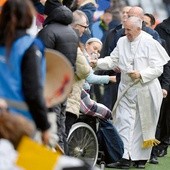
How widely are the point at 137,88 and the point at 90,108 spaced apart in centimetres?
120

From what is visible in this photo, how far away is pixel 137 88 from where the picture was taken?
13086 mm

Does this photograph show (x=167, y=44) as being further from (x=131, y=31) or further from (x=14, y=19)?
(x=14, y=19)

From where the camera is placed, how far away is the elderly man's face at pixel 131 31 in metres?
13.0

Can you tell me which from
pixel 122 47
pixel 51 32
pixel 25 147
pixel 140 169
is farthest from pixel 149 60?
pixel 25 147

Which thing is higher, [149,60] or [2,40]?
[2,40]

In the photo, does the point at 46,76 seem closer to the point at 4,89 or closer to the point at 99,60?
the point at 4,89

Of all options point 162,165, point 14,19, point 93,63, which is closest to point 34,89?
point 14,19

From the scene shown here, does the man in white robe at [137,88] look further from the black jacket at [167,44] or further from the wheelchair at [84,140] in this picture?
the wheelchair at [84,140]

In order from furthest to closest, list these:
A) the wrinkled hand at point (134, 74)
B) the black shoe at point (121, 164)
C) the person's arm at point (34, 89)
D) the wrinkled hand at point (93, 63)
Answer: the black shoe at point (121, 164) < the wrinkled hand at point (134, 74) < the wrinkled hand at point (93, 63) < the person's arm at point (34, 89)

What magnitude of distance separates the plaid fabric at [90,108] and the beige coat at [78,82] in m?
0.38

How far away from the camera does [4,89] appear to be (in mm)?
7359

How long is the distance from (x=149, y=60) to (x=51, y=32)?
8.49 ft

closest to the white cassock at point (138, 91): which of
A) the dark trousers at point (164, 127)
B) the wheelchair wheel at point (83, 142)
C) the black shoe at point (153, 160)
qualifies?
the black shoe at point (153, 160)

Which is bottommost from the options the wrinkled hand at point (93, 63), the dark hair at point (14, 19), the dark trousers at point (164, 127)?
the dark trousers at point (164, 127)
